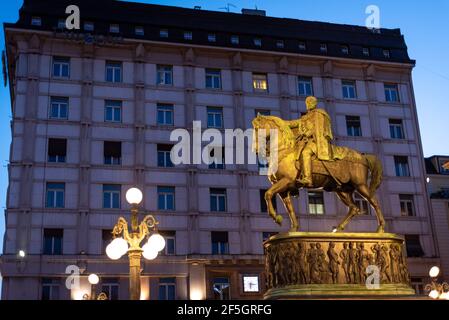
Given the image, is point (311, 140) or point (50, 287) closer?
point (311, 140)

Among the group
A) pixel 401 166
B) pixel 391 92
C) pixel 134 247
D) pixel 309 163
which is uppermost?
pixel 391 92

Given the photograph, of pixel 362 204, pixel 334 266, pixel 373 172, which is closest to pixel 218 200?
pixel 362 204

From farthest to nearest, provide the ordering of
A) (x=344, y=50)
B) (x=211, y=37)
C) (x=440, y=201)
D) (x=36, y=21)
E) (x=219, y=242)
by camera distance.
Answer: (x=344, y=50) → (x=440, y=201) → (x=211, y=37) → (x=36, y=21) → (x=219, y=242)

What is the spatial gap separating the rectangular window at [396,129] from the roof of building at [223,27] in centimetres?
489

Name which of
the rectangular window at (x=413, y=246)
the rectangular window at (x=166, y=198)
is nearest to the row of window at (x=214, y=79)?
the rectangular window at (x=166, y=198)

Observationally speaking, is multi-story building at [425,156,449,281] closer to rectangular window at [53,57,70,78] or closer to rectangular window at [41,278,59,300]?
rectangular window at [53,57,70,78]

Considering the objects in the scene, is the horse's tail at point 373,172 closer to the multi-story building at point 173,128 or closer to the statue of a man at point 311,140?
the statue of a man at point 311,140

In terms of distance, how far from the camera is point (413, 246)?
4591cm

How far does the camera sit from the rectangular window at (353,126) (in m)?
47.3

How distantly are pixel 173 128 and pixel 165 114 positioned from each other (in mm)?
1248

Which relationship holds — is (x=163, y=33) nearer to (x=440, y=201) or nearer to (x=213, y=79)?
(x=213, y=79)

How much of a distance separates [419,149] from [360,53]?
29.2 feet

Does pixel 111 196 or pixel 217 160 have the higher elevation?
pixel 217 160

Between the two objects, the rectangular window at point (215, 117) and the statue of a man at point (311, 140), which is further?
the rectangular window at point (215, 117)
